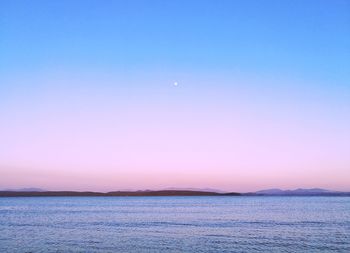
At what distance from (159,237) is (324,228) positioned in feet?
67.9

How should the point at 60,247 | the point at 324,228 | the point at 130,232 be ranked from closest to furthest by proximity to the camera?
the point at 60,247 → the point at 130,232 → the point at 324,228

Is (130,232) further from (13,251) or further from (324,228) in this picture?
(324,228)

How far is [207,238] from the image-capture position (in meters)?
43.4

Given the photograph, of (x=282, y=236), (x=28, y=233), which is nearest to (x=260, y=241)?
(x=282, y=236)

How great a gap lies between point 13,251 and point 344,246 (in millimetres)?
27195

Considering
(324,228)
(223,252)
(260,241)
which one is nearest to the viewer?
(223,252)

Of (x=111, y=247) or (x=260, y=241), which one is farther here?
(x=260, y=241)

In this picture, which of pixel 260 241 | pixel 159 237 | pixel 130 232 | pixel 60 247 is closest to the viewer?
pixel 60 247

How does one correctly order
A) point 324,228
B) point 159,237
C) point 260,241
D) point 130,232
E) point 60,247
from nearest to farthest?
point 60,247
point 260,241
point 159,237
point 130,232
point 324,228

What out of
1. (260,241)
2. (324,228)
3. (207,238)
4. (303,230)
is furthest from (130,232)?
(324,228)

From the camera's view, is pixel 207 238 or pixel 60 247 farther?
pixel 207 238

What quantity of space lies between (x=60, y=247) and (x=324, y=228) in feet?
101

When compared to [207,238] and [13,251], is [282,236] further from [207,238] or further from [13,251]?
[13,251]

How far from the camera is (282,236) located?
4488cm
